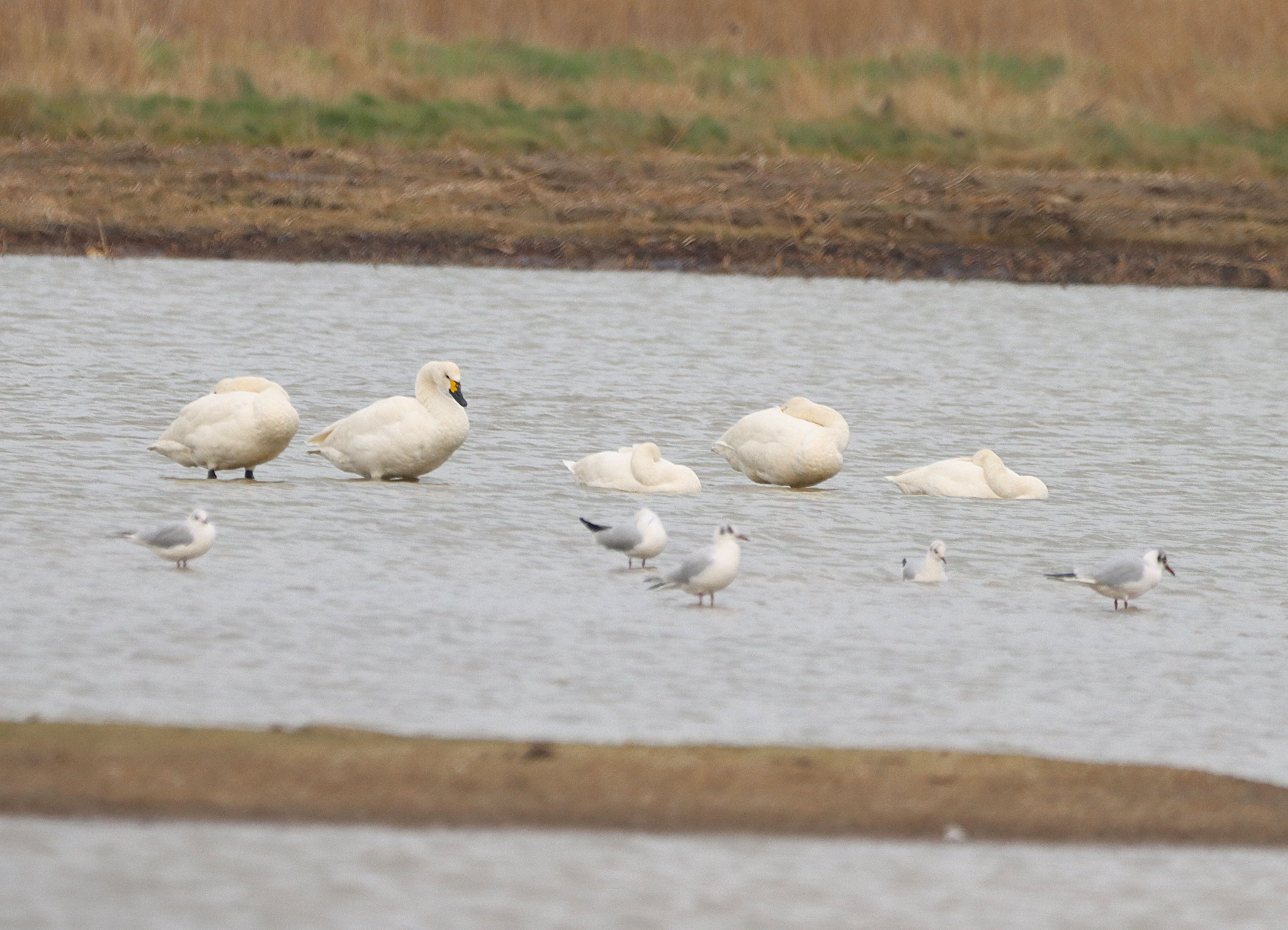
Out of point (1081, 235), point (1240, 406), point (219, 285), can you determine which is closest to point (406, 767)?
point (1240, 406)

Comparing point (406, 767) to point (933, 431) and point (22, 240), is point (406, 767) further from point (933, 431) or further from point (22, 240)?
point (22, 240)

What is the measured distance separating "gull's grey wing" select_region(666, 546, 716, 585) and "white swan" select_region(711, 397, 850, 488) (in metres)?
3.22

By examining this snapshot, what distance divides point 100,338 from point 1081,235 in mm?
11629

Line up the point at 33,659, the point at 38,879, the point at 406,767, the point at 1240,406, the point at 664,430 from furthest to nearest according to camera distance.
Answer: the point at 1240,406 < the point at 664,430 < the point at 33,659 < the point at 406,767 < the point at 38,879

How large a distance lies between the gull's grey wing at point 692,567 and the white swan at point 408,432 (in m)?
3.07

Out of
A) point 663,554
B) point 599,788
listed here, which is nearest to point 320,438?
point 663,554

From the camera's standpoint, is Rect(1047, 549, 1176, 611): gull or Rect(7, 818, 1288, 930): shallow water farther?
Rect(1047, 549, 1176, 611): gull

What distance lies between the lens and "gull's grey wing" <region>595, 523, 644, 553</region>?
30.1 feet

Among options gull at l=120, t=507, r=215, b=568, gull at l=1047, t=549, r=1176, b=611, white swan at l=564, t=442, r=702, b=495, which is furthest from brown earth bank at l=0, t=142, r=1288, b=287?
gull at l=1047, t=549, r=1176, b=611

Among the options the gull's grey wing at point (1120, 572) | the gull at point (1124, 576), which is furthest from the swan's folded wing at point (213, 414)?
the gull's grey wing at point (1120, 572)

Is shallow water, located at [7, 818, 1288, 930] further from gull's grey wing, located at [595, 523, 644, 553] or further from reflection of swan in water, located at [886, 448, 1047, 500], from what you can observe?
reflection of swan in water, located at [886, 448, 1047, 500]

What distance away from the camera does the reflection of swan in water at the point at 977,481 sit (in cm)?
1159

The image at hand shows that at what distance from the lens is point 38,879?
17.2ft

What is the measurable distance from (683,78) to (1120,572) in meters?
21.1
